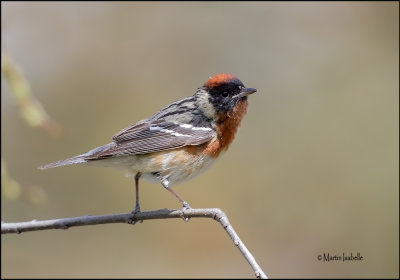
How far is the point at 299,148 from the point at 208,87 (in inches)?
103

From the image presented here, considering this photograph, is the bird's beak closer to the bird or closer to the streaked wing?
the bird

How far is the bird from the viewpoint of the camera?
4781mm

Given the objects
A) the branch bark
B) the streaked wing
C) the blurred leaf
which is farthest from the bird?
the blurred leaf

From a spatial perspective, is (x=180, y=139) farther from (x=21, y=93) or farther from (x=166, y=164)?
(x=21, y=93)

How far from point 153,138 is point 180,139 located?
0.74 feet

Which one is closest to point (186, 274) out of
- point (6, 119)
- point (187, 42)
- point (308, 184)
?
point (308, 184)

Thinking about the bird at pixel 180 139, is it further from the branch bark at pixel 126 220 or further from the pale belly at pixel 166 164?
the branch bark at pixel 126 220

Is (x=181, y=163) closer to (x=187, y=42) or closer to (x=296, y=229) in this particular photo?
(x=296, y=229)

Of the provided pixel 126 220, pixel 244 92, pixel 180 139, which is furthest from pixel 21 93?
pixel 244 92

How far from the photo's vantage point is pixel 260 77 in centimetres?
838

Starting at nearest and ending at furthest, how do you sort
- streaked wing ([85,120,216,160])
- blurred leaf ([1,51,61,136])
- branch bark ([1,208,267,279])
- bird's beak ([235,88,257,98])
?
branch bark ([1,208,267,279])
blurred leaf ([1,51,61,136])
streaked wing ([85,120,216,160])
bird's beak ([235,88,257,98])

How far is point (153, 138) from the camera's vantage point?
16.2ft

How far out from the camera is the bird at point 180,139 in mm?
4781

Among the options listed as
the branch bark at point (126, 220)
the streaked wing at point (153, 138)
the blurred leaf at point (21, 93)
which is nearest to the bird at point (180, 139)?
the streaked wing at point (153, 138)
